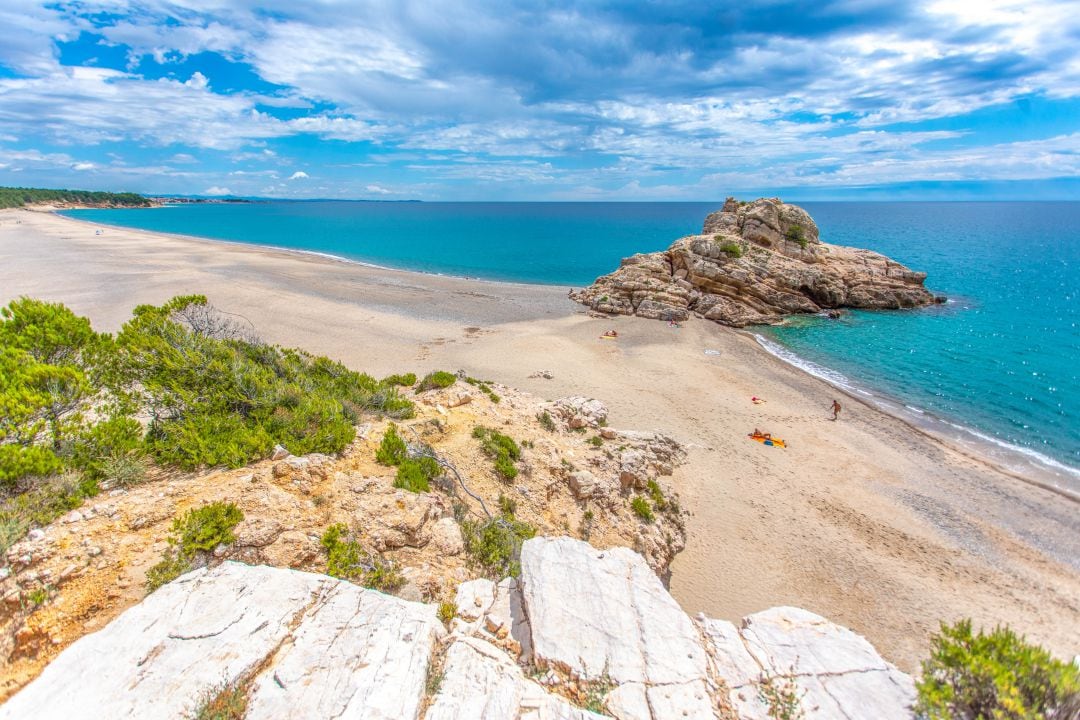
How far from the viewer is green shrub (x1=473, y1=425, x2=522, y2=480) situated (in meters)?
10.8

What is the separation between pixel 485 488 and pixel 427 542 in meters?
2.45

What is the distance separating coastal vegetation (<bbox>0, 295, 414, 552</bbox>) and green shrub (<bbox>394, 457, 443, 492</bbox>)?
1.42 m

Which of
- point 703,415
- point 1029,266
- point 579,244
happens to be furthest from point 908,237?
point 703,415

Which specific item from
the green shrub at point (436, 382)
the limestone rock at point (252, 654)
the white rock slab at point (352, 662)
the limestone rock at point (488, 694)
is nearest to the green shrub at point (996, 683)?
the limestone rock at point (488, 694)

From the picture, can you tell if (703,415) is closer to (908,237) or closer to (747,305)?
(747,305)

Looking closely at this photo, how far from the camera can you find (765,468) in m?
16.8

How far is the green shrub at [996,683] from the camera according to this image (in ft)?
14.6

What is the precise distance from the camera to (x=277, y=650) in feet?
16.7

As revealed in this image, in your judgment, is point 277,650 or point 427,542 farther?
Answer: point 427,542

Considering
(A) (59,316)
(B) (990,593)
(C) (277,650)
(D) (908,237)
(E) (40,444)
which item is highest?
(D) (908,237)

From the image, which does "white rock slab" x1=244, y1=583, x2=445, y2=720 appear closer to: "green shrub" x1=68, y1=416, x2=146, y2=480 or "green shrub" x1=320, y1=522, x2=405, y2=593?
"green shrub" x1=320, y1=522, x2=405, y2=593

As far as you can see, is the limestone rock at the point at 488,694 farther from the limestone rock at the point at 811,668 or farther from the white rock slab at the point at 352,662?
the limestone rock at the point at 811,668

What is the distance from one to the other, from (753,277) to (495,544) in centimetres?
3908

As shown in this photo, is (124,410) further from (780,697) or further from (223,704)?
(780,697)
